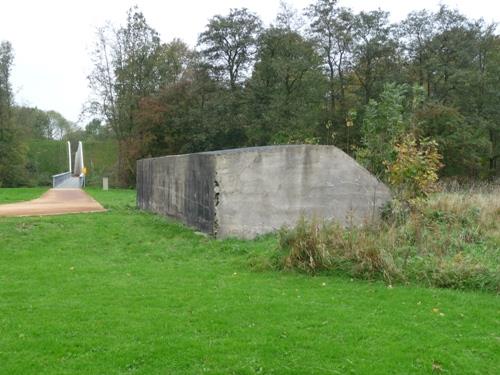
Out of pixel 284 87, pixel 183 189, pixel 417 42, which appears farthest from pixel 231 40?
pixel 183 189

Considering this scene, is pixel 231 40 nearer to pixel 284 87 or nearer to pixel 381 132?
pixel 284 87

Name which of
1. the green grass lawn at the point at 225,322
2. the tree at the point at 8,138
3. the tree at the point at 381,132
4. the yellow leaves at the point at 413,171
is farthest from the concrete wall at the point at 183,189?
the tree at the point at 8,138

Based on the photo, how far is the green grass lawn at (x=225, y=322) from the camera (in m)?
4.17

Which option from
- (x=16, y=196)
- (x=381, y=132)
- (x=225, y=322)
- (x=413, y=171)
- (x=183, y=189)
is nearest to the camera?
(x=225, y=322)

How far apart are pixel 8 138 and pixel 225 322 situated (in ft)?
128

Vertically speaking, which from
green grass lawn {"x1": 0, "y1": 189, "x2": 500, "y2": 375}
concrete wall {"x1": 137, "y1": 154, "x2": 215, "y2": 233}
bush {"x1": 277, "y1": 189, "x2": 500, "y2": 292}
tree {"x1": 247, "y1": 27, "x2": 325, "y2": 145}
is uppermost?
tree {"x1": 247, "y1": 27, "x2": 325, "y2": 145}

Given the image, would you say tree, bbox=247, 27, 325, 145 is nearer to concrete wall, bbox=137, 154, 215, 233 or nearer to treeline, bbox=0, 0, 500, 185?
treeline, bbox=0, 0, 500, 185

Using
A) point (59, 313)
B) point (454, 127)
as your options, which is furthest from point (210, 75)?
point (59, 313)

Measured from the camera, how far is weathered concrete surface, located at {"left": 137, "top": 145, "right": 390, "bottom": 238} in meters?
10.3

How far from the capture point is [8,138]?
39.4 meters

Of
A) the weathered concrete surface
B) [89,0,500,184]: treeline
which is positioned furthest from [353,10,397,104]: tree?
the weathered concrete surface

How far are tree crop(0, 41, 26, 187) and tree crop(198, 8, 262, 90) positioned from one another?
16448 mm

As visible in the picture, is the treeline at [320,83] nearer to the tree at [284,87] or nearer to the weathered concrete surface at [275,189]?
the tree at [284,87]

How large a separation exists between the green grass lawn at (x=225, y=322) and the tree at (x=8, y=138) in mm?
33535
